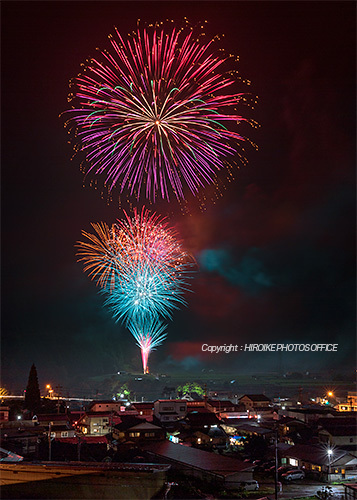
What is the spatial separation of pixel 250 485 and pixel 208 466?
1631mm

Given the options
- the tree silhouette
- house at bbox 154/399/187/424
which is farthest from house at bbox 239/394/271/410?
the tree silhouette

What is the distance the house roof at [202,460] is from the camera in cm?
1549

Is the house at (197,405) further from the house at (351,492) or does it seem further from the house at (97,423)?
the house at (351,492)

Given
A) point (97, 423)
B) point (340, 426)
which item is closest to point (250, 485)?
point (340, 426)

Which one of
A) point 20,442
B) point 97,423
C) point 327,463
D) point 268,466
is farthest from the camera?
point 97,423

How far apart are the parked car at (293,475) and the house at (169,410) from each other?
54.2 feet

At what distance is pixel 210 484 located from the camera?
48.4 feet

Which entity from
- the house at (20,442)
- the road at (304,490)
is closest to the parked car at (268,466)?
the road at (304,490)

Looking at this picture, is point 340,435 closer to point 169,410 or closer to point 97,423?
point 169,410

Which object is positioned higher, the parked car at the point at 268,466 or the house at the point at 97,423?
the house at the point at 97,423

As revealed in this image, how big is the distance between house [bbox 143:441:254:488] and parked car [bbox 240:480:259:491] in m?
0.11

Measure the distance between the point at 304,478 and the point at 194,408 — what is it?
21.6 metres

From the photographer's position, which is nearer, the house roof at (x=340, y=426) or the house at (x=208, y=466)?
the house at (x=208, y=466)

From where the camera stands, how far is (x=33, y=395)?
33.9 meters
